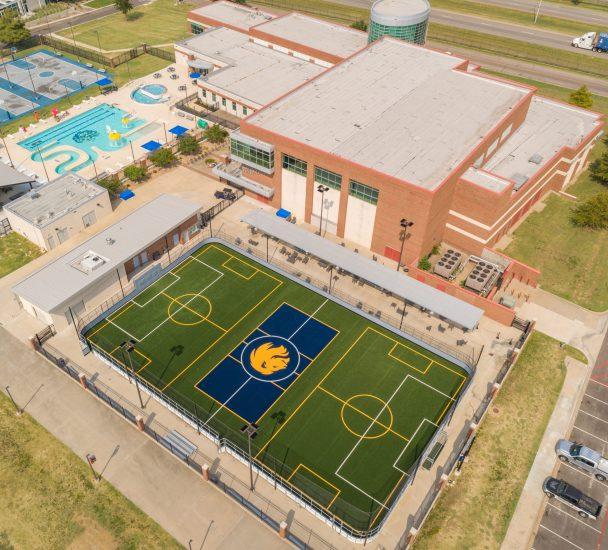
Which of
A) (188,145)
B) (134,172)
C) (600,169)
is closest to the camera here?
(134,172)

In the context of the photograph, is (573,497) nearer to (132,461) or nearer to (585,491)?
(585,491)

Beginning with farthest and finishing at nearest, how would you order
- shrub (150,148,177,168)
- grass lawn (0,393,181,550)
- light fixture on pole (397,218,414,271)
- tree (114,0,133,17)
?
tree (114,0,133,17)
shrub (150,148,177,168)
light fixture on pole (397,218,414,271)
grass lawn (0,393,181,550)

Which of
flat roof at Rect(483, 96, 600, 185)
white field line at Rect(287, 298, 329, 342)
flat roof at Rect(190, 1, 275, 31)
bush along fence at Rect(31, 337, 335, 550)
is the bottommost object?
bush along fence at Rect(31, 337, 335, 550)

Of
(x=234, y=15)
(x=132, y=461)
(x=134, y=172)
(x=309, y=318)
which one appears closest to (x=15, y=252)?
(x=134, y=172)

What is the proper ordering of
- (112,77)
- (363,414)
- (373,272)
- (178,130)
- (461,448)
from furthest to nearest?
(112,77) < (178,130) < (373,272) < (363,414) < (461,448)

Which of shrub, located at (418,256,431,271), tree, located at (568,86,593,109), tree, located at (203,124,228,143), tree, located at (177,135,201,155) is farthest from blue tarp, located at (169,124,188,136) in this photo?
tree, located at (568,86,593,109)

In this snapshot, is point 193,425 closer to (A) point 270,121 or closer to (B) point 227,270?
(B) point 227,270

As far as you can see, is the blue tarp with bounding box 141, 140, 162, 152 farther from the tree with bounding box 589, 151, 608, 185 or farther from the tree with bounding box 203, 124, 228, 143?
the tree with bounding box 589, 151, 608, 185
